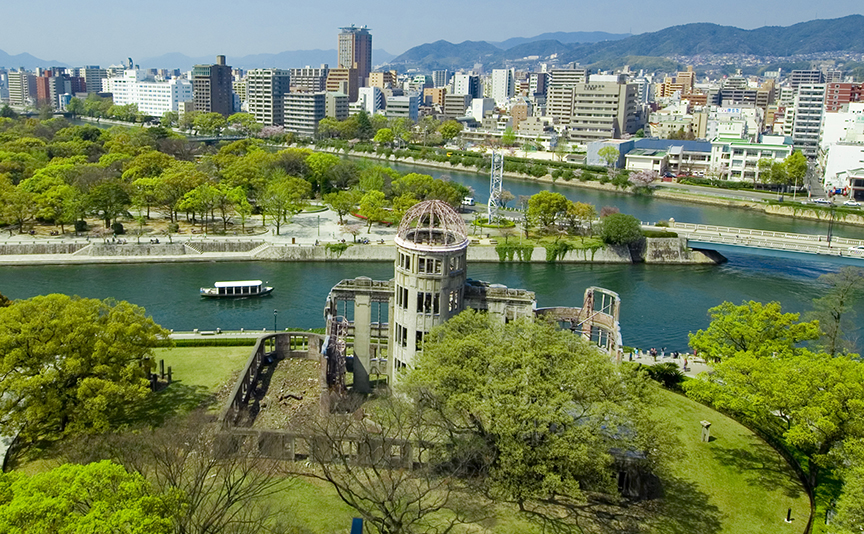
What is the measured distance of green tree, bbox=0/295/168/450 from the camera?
87.6ft

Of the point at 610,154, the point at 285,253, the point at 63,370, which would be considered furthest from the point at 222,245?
the point at 610,154

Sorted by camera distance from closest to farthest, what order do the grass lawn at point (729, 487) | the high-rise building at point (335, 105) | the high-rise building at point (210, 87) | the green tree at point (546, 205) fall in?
the grass lawn at point (729, 487) → the green tree at point (546, 205) → the high-rise building at point (335, 105) → the high-rise building at point (210, 87)

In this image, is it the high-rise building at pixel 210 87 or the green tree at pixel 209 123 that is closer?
the green tree at pixel 209 123

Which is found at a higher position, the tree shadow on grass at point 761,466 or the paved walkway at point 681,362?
the paved walkway at point 681,362

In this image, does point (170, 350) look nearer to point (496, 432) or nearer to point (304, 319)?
point (304, 319)

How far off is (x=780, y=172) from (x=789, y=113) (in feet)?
195

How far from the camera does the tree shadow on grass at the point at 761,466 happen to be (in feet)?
89.7

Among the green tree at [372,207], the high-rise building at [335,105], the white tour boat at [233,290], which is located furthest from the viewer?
the high-rise building at [335,105]

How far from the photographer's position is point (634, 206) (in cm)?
9894

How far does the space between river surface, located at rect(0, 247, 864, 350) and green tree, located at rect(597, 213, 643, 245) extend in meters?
2.64

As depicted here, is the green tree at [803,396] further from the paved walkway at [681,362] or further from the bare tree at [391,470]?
the bare tree at [391,470]

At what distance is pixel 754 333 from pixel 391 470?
71.8 ft

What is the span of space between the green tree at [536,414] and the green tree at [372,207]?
4616 centimetres

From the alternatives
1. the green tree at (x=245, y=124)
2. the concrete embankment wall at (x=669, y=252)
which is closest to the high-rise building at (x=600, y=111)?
the green tree at (x=245, y=124)
